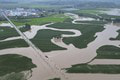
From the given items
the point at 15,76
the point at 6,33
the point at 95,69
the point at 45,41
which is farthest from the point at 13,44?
the point at 95,69

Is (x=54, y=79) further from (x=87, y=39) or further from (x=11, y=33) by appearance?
(x=11, y=33)

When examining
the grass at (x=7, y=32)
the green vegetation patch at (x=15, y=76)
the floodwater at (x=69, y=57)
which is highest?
the grass at (x=7, y=32)

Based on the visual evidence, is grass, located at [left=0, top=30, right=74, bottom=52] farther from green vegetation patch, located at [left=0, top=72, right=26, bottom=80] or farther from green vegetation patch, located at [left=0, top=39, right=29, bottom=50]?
green vegetation patch, located at [left=0, top=72, right=26, bottom=80]

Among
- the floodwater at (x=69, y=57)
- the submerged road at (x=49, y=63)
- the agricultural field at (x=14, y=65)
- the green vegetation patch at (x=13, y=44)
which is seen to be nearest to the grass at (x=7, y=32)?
the green vegetation patch at (x=13, y=44)

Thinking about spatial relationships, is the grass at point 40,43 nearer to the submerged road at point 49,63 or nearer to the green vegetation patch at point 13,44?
the green vegetation patch at point 13,44

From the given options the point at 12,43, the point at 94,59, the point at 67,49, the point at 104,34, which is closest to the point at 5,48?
the point at 12,43

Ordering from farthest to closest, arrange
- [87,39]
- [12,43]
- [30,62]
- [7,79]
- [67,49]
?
[87,39] < [12,43] < [67,49] < [30,62] < [7,79]
